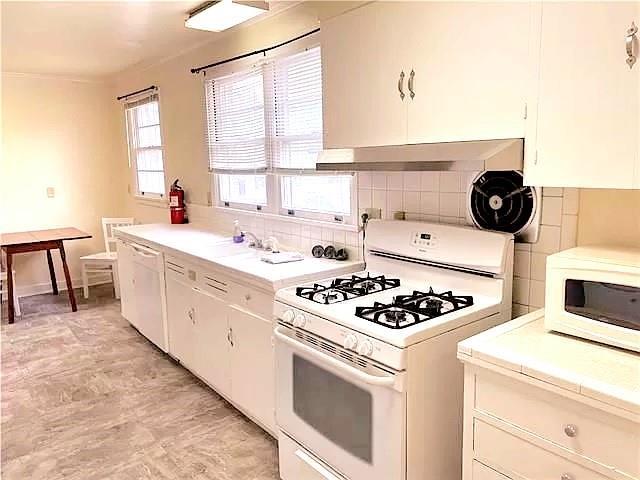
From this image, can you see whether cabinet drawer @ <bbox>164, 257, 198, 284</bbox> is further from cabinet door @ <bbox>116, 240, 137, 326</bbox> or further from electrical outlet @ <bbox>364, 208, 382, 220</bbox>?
electrical outlet @ <bbox>364, 208, 382, 220</bbox>

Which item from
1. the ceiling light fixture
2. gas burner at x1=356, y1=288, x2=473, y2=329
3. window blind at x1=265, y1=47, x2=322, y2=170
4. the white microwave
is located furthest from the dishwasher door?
the white microwave

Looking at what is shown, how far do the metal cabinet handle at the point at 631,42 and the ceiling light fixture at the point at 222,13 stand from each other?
2.02 m

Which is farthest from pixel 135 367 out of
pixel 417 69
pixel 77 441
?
pixel 417 69

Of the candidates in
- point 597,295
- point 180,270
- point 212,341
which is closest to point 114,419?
point 212,341

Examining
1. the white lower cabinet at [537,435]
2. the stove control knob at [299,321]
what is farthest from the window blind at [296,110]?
the white lower cabinet at [537,435]

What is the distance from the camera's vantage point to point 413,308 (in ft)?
6.17

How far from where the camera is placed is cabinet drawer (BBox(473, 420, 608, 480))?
132 cm

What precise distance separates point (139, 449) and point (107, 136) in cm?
442

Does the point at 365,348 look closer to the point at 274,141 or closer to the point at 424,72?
the point at 424,72

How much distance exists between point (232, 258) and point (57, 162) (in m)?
3.84

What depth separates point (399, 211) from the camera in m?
2.48

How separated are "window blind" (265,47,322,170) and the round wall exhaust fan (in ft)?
3.70

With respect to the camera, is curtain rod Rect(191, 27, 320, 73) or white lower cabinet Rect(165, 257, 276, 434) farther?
curtain rod Rect(191, 27, 320, 73)

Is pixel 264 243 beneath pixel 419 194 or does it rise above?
beneath
